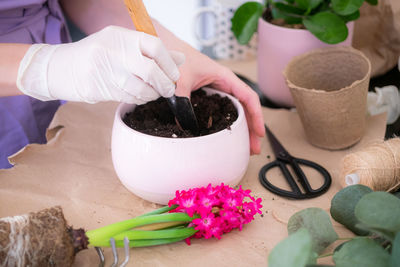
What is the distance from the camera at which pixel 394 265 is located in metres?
0.41

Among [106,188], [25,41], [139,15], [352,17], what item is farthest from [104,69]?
[352,17]

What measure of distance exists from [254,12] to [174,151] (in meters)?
0.49

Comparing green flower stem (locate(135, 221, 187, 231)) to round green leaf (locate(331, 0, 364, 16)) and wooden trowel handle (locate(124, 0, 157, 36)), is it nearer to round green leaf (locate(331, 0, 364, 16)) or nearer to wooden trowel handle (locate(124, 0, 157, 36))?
wooden trowel handle (locate(124, 0, 157, 36))

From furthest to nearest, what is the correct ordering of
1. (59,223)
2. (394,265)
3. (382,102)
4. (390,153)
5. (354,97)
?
(382,102), (354,97), (390,153), (59,223), (394,265)

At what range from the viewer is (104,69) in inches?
24.9

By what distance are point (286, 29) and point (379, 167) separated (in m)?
0.39

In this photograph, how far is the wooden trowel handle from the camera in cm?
59

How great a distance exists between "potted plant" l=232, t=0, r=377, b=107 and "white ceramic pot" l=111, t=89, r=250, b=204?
303mm

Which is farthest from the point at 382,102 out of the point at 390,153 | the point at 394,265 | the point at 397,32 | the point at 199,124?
the point at 394,265

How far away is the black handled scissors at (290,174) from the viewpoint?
68 cm

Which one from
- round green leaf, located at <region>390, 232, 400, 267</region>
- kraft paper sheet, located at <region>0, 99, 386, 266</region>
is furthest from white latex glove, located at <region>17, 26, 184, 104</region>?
round green leaf, located at <region>390, 232, 400, 267</region>

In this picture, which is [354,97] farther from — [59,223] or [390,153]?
[59,223]

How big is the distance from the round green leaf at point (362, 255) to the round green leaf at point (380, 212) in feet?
0.07

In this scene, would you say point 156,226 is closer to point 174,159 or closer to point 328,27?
point 174,159
